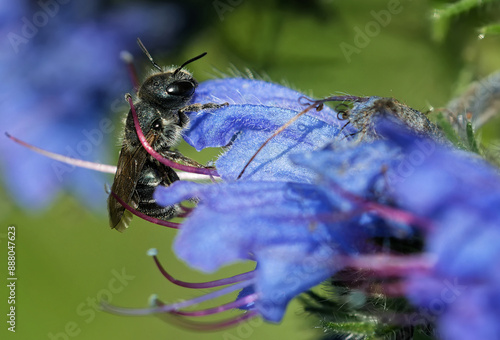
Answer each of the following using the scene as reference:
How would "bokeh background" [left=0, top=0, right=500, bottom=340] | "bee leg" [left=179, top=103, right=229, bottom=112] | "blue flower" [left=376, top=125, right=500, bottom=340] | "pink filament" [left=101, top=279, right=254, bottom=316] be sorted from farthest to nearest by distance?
"bokeh background" [left=0, top=0, right=500, bottom=340] → "bee leg" [left=179, top=103, right=229, bottom=112] → "pink filament" [left=101, top=279, right=254, bottom=316] → "blue flower" [left=376, top=125, right=500, bottom=340]

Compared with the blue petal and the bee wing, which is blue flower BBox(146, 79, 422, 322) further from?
the bee wing

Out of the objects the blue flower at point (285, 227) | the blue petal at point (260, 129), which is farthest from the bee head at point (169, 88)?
the blue flower at point (285, 227)

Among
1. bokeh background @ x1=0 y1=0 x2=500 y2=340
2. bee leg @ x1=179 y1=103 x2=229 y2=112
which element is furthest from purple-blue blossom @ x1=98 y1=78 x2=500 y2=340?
bokeh background @ x1=0 y1=0 x2=500 y2=340

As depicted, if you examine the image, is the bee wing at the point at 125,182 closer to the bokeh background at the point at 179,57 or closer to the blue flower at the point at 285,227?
the blue flower at the point at 285,227

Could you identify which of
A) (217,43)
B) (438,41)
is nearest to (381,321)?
(438,41)

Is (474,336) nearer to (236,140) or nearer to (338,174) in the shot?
(338,174)

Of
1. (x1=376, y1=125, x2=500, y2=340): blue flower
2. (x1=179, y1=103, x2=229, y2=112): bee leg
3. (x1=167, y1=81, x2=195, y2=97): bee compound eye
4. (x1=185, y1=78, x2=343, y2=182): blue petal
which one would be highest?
(x1=167, y1=81, x2=195, y2=97): bee compound eye
